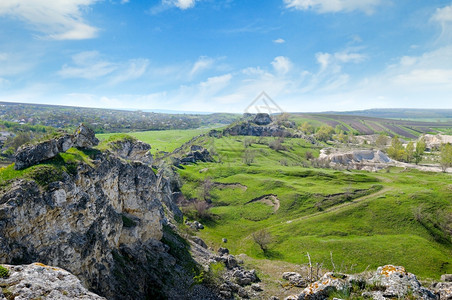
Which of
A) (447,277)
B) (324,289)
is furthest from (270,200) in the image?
(324,289)

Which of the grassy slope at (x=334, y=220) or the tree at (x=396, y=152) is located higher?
the tree at (x=396, y=152)

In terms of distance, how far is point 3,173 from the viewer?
2225 cm

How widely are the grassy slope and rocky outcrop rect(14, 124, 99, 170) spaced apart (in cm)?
4115

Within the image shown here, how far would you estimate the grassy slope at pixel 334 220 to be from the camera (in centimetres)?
5253

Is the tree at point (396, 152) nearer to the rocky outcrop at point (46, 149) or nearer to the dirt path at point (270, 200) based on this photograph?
the dirt path at point (270, 200)

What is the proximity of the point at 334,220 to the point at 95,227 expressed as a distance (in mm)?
59019

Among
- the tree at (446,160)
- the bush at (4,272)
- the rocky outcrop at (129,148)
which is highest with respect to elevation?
the rocky outcrop at (129,148)

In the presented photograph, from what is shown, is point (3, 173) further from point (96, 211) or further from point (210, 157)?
point (210, 157)

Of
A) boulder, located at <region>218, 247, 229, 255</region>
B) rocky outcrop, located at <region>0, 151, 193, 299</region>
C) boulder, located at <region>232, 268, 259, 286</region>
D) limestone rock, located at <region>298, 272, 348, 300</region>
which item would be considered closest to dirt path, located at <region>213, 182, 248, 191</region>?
boulder, located at <region>218, 247, 229, 255</region>

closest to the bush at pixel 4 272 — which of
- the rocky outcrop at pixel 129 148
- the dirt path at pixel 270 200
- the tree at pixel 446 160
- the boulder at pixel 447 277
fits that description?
the rocky outcrop at pixel 129 148

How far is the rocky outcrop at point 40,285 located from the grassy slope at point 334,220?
47.7 metres

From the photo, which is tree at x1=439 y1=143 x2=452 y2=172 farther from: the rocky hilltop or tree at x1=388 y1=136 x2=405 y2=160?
the rocky hilltop

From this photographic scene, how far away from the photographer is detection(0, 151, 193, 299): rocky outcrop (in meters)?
20.4

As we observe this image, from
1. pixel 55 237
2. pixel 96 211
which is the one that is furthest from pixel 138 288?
pixel 55 237
